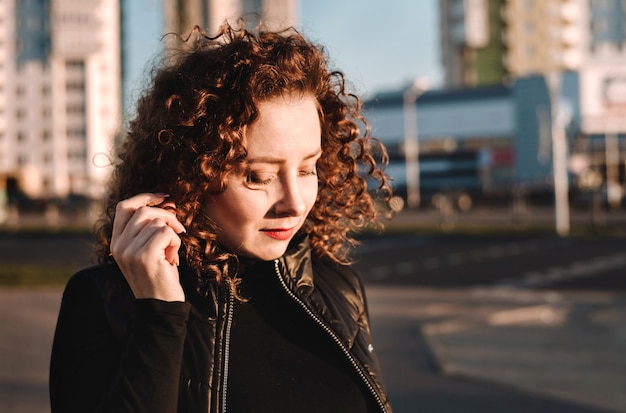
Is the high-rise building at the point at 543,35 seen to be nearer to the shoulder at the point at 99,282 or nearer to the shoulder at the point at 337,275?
the shoulder at the point at 337,275

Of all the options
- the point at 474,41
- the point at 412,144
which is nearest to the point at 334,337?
the point at 412,144

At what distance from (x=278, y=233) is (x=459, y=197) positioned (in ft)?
155

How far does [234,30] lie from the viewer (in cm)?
191

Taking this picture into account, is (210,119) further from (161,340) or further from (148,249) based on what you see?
(161,340)

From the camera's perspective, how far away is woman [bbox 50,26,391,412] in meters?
1.60

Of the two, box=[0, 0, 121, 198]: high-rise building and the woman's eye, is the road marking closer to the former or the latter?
the woman's eye

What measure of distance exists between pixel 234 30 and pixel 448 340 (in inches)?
257

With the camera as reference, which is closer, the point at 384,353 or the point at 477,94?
the point at 384,353

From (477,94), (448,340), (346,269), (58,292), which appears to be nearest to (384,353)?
(448,340)

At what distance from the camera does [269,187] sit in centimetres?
170

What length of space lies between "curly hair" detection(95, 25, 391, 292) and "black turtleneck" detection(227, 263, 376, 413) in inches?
3.5

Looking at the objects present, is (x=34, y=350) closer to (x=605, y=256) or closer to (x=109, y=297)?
(x=109, y=297)

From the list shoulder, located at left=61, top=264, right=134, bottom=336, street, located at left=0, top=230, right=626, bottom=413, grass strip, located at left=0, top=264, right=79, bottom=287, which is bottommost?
street, located at left=0, top=230, right=626, bottom=413

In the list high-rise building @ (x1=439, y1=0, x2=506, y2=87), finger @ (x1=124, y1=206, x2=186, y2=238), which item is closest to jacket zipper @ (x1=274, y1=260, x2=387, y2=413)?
finger @ (x1=124, y1=206, x2=186, y2=238)
